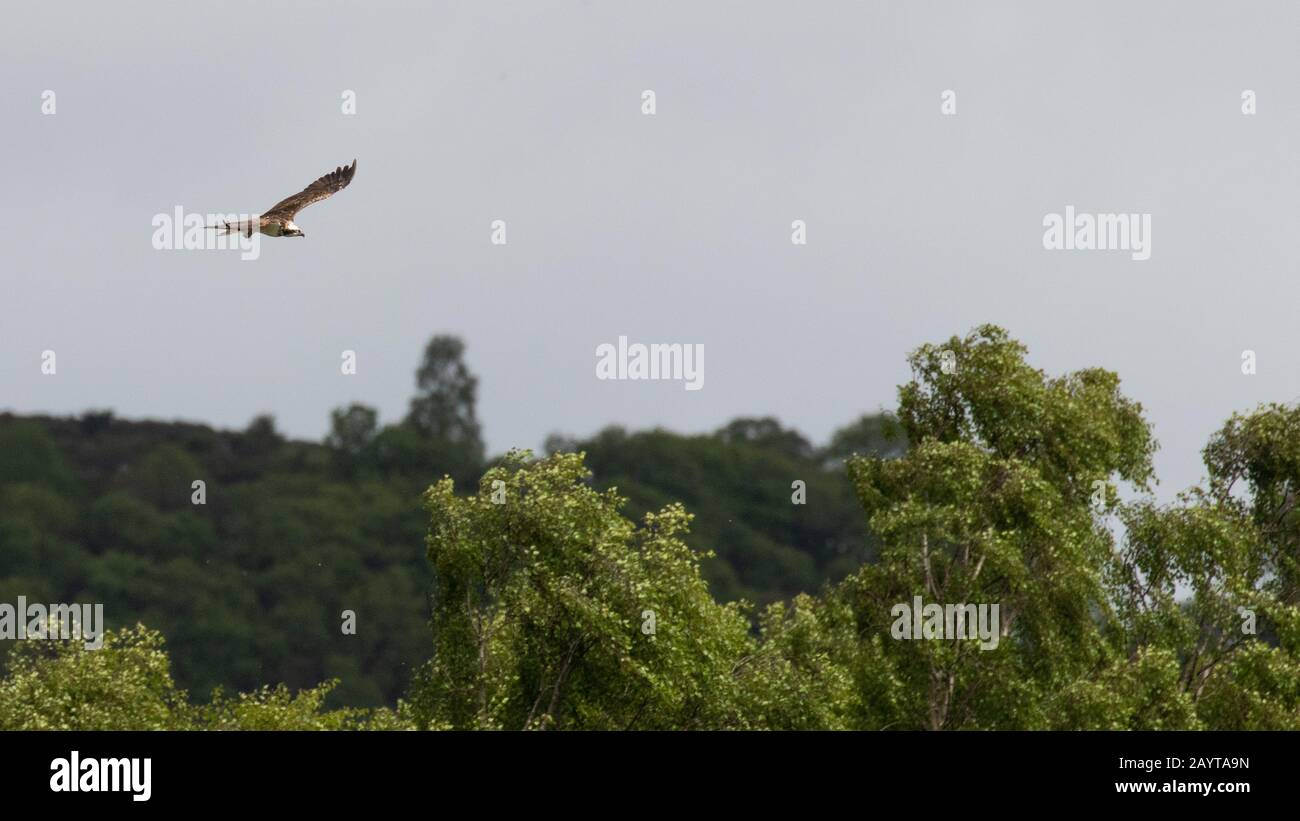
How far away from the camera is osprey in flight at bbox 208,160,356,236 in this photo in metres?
40.6

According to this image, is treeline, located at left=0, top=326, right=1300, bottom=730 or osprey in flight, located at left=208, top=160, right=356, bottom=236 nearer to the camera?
osprey in flight, located at left=208, top=160, right=356, bottom=236

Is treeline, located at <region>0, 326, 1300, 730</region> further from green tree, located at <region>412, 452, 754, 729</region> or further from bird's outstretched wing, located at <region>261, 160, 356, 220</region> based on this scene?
bird's outstretched wing, located at <region>261, 160, 356, 220</region>

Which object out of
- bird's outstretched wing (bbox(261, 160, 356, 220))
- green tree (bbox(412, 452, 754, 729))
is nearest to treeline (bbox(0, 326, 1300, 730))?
green tree (bbox(412, 452, 754, 729))

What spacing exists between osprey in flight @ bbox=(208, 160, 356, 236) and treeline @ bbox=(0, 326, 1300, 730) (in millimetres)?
10577

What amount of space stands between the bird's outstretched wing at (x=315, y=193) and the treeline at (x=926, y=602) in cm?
1053

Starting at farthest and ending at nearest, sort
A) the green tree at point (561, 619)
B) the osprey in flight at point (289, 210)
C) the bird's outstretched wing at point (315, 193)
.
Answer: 1. the green tree at point (561, 619)
2. the bird's outstretched wing at point (315, 193)
3. the osprey in flight at point (289, 210)

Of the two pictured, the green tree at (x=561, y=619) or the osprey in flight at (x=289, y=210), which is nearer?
the osprey in flight at (x=289, y=210)

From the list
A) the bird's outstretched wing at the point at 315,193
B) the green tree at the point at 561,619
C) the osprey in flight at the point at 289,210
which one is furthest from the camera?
the green tree at the point at 561,619

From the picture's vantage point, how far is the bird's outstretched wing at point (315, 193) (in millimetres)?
43219

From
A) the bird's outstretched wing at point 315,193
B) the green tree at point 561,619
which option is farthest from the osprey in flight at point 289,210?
the green tree at point 561,619

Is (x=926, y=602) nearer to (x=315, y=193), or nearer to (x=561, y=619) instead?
(x=561, y=619)

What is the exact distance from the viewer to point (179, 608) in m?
178

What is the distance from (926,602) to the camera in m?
55.5

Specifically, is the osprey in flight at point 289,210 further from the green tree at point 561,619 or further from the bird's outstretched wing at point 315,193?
the green tree at point 561,619
